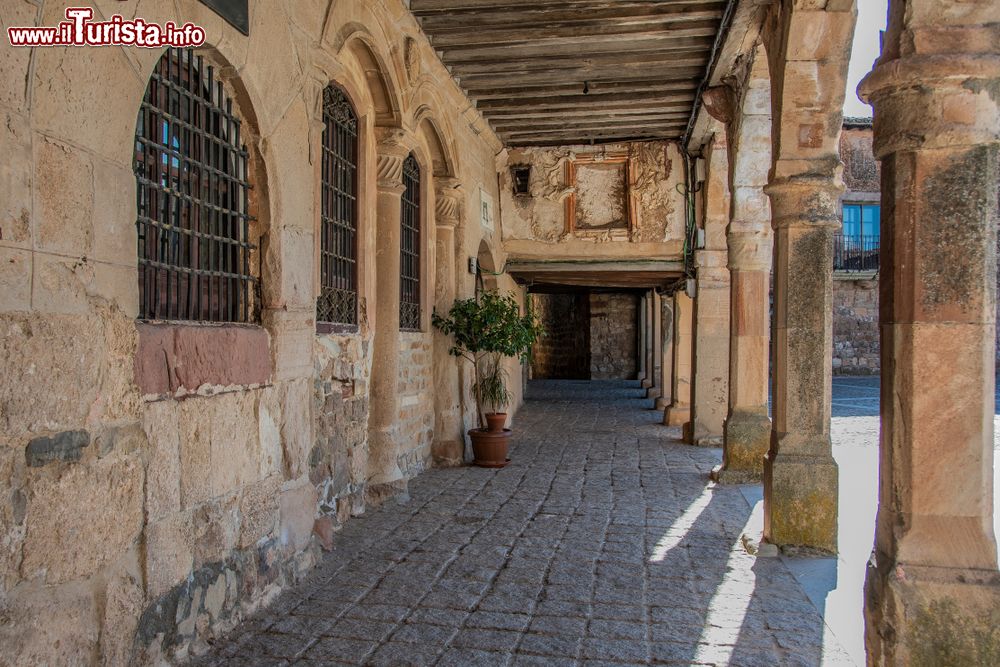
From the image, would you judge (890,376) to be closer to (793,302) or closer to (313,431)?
(793,302)

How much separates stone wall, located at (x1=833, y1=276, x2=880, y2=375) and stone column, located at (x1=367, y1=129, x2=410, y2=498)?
20230 mm

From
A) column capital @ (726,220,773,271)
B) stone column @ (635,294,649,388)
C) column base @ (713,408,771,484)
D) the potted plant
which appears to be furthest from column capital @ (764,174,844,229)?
stone column @ (635,294,649,388)

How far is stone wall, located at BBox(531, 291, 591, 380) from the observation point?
23266mm

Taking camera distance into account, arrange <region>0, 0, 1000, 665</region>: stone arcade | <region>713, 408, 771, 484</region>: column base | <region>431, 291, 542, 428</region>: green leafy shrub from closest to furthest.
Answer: <region>0, 0, 1000, 665</region>: stone arcade → <region>713, 408, 771, 484</region>: column base → <region>431, 291, 542, 428</region>: green leafy shrub

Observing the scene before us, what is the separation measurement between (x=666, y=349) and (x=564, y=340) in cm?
1019

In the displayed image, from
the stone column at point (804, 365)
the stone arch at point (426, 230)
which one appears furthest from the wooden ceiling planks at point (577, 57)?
the stone column at point (804, 365)

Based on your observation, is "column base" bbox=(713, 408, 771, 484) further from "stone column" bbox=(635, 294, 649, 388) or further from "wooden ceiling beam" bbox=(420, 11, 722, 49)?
"stone column" bbox=(635, 294, 649, 388)

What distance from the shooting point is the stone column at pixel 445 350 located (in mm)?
7859

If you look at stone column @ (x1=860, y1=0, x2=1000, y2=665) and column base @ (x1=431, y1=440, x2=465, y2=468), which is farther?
column base @ (x1=431, y1=440, x2=465, y2=468)

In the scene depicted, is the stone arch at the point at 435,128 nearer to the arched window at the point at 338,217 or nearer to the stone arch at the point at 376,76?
the stone arch at the point at 376,76

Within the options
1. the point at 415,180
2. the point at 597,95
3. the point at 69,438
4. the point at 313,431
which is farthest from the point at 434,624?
the point at 597,95

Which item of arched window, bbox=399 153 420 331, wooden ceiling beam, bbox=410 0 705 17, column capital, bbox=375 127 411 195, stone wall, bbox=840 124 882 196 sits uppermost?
stone wall, bbox=840 124 882 196

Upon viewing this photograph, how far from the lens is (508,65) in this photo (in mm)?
7352

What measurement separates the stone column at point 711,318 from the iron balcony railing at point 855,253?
16.6 metres
